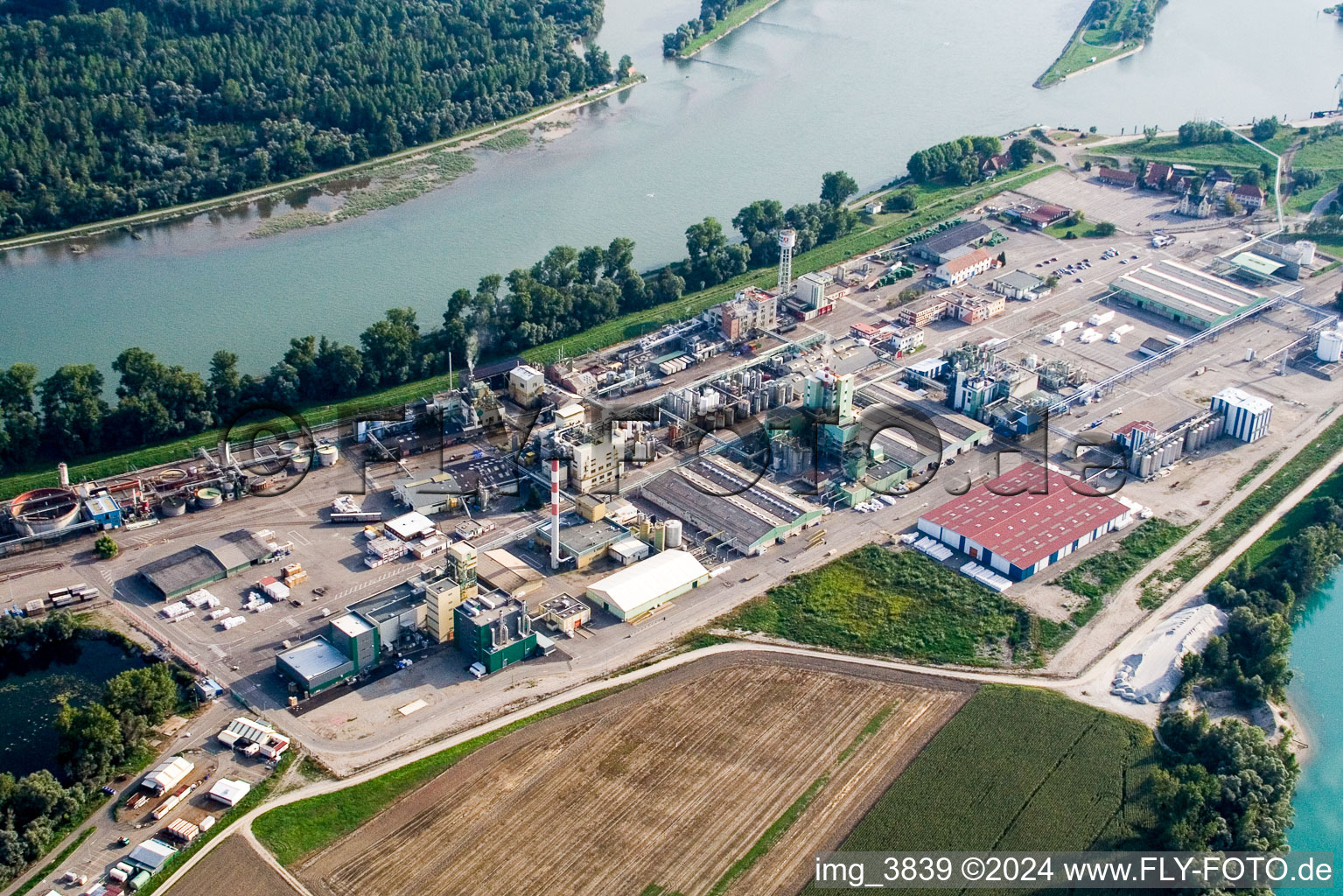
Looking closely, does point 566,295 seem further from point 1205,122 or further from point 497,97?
point 1205,122

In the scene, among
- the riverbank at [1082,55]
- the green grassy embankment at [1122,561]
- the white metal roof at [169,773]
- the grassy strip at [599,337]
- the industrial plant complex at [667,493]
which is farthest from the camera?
the riverbank at [1082,55]

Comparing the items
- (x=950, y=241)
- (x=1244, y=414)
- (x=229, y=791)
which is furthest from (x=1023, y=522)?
(x=229, y=791)

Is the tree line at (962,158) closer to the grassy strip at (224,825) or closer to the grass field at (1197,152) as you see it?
the grass field at (1197,152)

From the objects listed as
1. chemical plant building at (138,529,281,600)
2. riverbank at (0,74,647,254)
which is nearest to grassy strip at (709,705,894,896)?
chemical plant building at (138,529,281,600)

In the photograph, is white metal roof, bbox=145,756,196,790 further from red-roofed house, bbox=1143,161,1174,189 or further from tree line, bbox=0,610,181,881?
red-roofed house, bbox=1143,161,1174,189

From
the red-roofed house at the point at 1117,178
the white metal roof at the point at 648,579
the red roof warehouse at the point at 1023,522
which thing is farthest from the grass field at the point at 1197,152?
the white metal roof at the point at 648,579

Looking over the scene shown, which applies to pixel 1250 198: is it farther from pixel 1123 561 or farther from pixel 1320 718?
pixel 1320 718

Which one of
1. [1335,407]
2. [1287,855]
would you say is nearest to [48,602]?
[1287,855]
